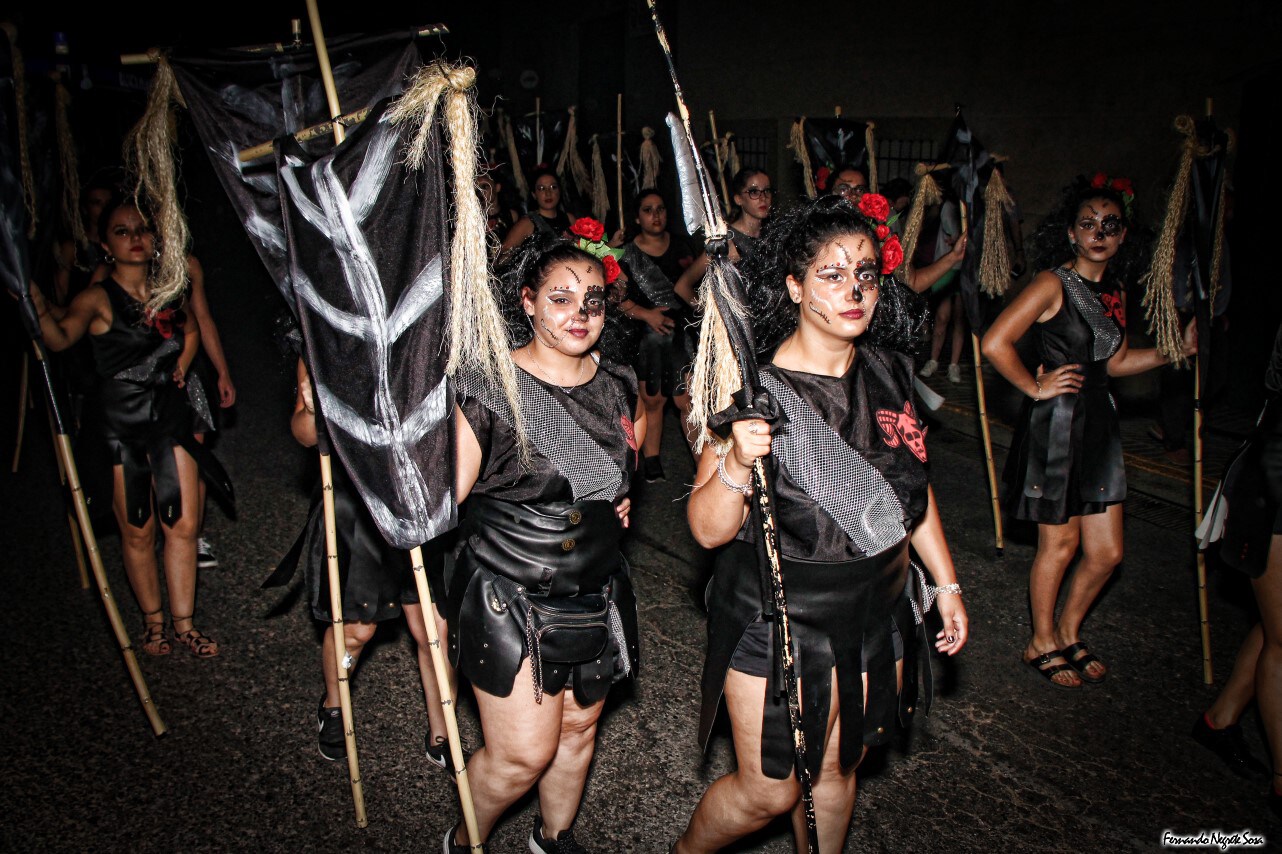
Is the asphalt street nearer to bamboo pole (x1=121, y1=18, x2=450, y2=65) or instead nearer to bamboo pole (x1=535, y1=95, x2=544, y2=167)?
bamboo pole (x1=121, y1=18, x2=450, y2=65)

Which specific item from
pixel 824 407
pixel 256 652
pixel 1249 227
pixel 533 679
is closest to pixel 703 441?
pixel 824 407

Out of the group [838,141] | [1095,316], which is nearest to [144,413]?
[1095,316]

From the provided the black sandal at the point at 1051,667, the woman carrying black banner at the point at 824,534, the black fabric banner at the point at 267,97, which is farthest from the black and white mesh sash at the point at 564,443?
the black sandal at the point at 1051,667

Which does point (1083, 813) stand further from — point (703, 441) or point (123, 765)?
point (123, 765)

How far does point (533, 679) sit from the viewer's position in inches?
110

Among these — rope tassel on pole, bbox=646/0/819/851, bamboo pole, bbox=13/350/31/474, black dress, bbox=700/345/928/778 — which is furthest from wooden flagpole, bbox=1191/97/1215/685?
bamboo pole, bbox=13/350/31/474

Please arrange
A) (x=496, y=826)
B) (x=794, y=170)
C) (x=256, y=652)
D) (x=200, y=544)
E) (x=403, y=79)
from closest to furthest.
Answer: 1. (x=403, y=79)
2. (x=496, y=826)
3. (x=256, y=652)
4. (x=200, y=544)
5. (x=794, y=170)

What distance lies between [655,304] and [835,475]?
440 cm

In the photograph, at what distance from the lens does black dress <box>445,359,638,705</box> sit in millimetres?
2771

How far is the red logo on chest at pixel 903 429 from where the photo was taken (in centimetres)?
274

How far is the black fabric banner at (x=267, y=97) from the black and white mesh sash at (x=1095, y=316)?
305 centimetres

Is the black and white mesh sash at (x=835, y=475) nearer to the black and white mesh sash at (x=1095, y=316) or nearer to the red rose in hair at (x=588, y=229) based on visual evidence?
the red rose in hair at (x=588, y=229)

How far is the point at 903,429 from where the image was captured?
9.17 ft

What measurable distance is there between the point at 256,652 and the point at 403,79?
3051 mm
